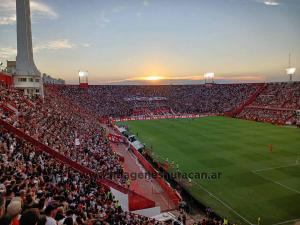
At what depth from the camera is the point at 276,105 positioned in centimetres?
6069

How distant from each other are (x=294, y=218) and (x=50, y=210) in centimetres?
1587

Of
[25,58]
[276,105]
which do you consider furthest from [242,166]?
[276,105]

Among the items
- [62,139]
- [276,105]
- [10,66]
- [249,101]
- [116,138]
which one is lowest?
[116,138]

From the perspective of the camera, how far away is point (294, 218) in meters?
16.7

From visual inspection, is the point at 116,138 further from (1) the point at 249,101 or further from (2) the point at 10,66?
(1) the point at 249,101

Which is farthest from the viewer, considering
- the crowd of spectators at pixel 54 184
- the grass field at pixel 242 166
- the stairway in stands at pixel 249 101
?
the stairway in stands at pixel 249 101

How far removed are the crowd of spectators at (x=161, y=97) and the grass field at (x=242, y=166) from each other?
27164 mm

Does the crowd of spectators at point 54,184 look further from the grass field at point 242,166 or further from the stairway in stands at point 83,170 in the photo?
the grass field at point 242,166

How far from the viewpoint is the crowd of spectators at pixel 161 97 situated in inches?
2798

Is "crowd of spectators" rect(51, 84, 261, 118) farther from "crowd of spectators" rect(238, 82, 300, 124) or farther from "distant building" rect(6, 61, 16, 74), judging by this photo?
"distant building" rect(6, 61, 16, 74)

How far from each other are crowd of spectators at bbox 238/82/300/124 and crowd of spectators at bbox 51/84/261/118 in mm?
5004

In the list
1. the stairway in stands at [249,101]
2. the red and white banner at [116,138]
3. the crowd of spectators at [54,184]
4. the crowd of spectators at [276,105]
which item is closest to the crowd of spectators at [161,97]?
the stairway in stands at [249,101]

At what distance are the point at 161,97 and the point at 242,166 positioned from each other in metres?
58.4

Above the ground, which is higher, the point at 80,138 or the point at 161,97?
the point at 161,97
